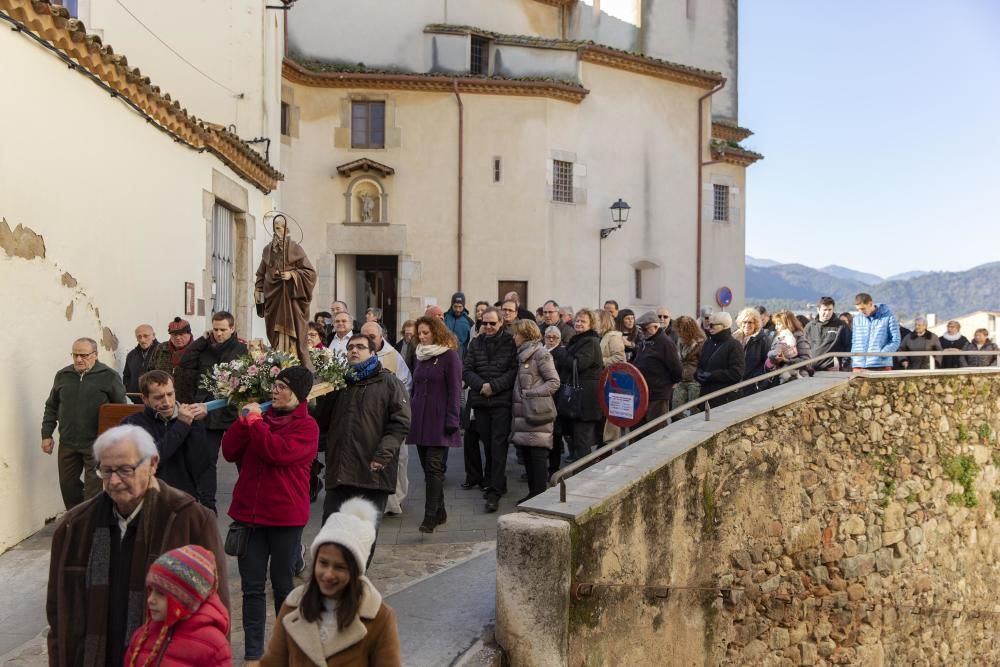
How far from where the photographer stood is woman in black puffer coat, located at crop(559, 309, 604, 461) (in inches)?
328

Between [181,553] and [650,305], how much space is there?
20.5 metres

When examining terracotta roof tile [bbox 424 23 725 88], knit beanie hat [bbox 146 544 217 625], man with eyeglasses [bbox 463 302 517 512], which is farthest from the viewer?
terracotta roof tile [bbox 424 23 725 88]

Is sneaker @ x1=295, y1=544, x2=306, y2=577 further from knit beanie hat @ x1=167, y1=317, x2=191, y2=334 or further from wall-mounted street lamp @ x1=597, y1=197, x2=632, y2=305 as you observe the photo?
wall-mounted street lamp @ x1=597, y1=197, x2=632, y2=305

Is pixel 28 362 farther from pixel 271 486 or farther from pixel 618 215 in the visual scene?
pixel 618 215

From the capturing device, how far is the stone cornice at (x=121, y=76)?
6.60 m

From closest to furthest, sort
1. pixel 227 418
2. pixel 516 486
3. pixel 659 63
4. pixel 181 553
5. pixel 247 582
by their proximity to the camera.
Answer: pixel 181 553
pixel 247 582
pixel 227 418
pixel 516 486
pixel 659 63

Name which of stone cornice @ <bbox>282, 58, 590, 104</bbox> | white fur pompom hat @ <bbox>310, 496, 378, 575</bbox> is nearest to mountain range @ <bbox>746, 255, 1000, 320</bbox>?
stone cornice @ <bbox>282, 58, 590, 104</bbox>

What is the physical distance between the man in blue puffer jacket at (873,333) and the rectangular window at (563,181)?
1202 centimetres

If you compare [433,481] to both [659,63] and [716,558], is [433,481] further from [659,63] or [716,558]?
[659,63]

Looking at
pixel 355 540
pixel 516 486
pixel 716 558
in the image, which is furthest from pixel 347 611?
pixel 516 486

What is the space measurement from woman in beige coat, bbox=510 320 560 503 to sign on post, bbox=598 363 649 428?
0.52 m

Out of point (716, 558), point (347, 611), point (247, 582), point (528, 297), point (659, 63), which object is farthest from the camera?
point (659, 63)

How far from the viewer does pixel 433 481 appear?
23.6 feet

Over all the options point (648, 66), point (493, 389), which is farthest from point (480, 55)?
point (493, 389)
